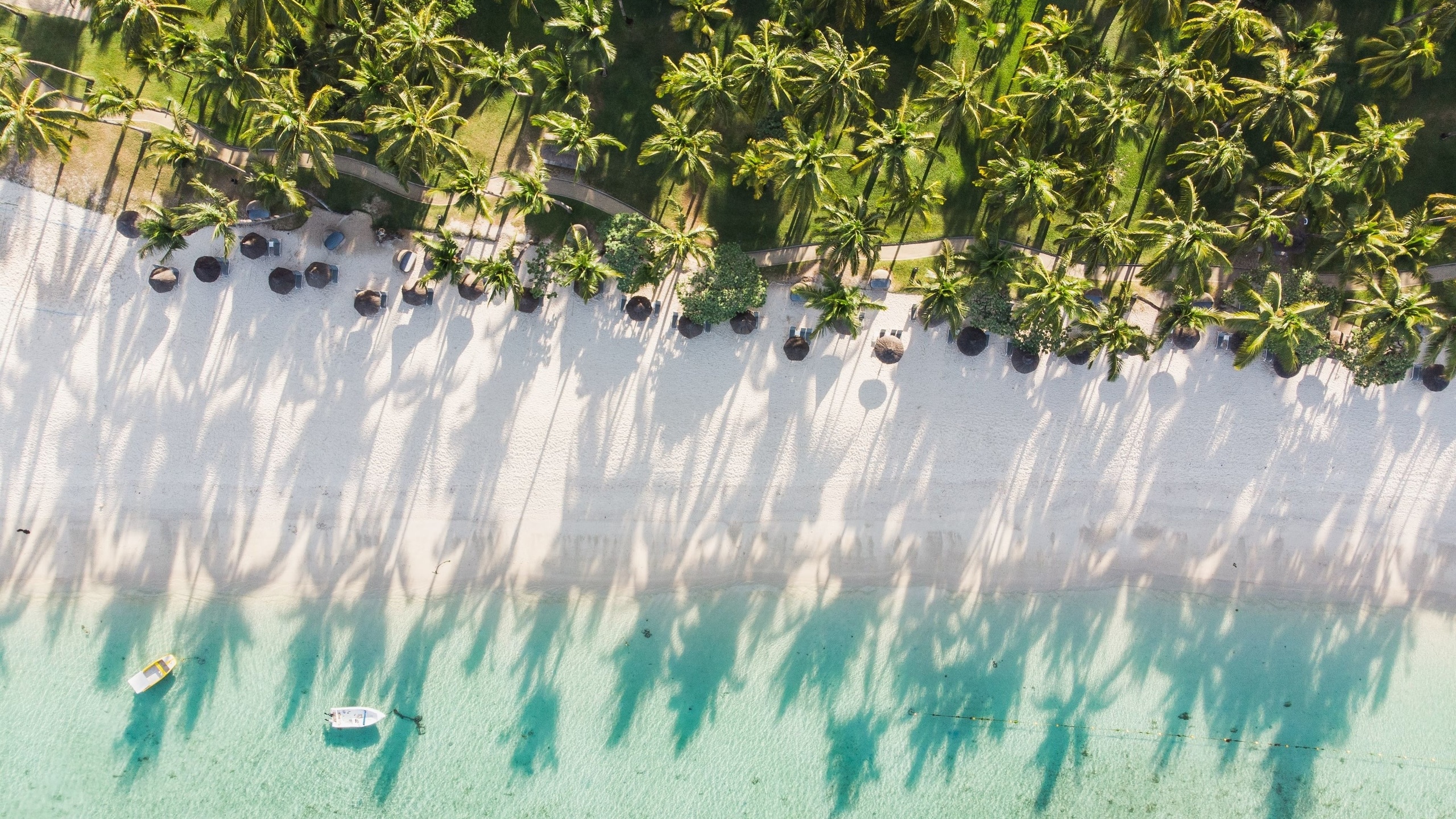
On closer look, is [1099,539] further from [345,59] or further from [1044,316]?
[345,59]

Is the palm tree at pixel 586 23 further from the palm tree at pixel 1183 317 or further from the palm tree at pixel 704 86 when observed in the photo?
the palm tree at pixel 1183 317

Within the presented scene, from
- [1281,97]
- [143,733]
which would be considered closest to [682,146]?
[1281,97]

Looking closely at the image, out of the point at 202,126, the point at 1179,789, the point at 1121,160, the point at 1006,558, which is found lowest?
the point at 1179,789

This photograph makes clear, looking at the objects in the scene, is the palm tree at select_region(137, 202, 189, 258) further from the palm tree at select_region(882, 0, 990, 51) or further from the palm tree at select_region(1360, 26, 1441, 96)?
the palm tree at select_region(1360, 26, 1441, 96)

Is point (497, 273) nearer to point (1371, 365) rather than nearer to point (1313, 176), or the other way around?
point (1313, 176)

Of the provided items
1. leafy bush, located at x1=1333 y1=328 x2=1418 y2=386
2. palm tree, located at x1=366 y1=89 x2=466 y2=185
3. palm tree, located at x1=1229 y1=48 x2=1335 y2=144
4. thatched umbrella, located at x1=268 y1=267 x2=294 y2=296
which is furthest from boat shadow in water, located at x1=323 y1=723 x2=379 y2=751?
palm tree, located at x1=1229 y1=48 x2=1335 y2=144

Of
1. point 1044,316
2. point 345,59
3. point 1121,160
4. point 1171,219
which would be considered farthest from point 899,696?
point 345,59
